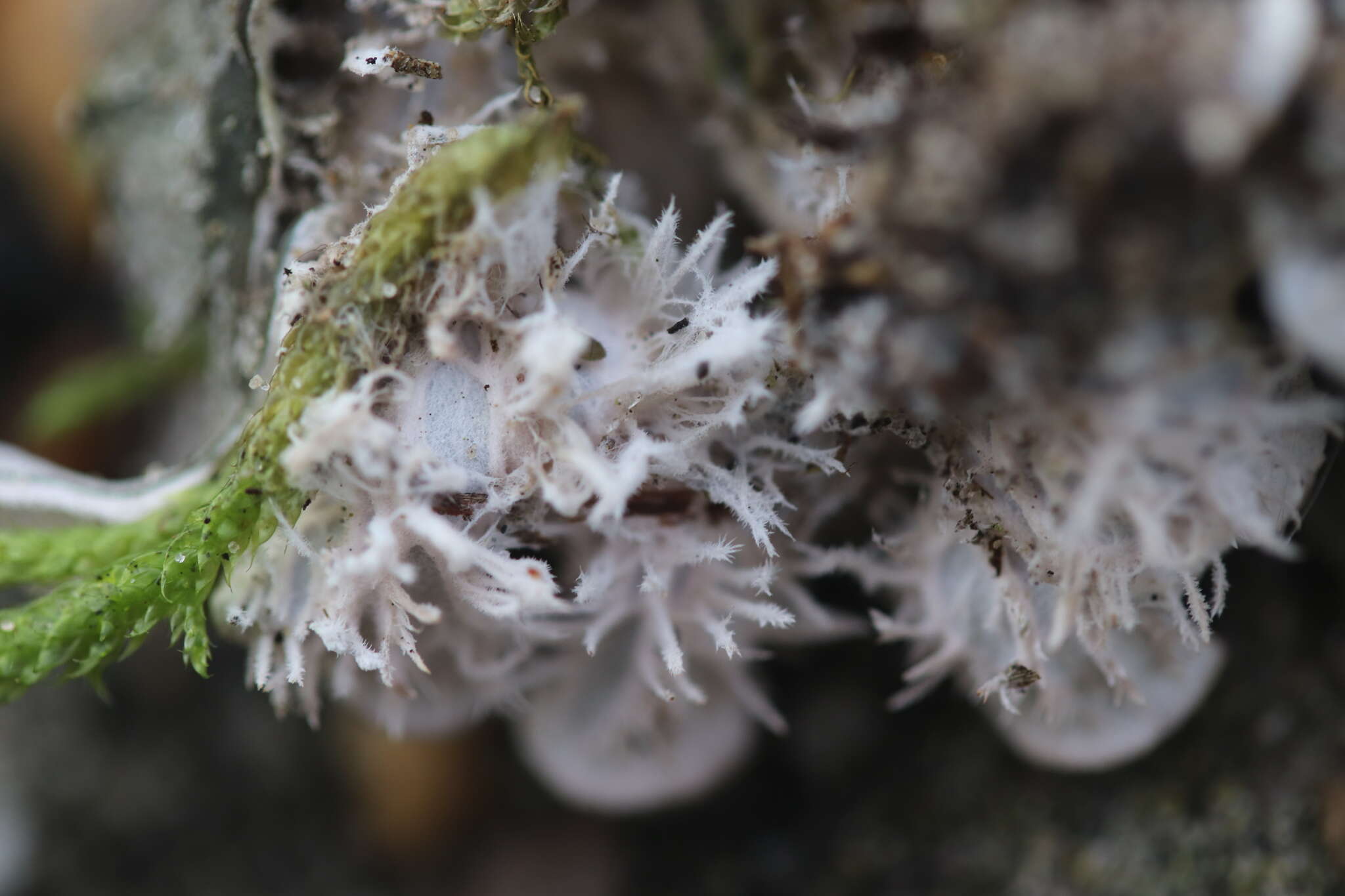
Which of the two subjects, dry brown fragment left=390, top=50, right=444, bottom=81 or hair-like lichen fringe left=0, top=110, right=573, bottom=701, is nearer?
hair-like lichen fringe left=0, top=110, right=573, bottom=701

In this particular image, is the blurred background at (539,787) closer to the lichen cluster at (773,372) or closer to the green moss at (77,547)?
the lichen cluster at (773,372)

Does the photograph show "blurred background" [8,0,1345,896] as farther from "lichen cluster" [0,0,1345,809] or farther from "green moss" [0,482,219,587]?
"green moss" [0,482,219,587]

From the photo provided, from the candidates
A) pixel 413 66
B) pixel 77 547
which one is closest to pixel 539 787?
pixel 77 547

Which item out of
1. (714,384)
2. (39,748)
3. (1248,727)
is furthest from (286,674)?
(39,748)

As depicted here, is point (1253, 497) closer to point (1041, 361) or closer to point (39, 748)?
point (1041, 361)

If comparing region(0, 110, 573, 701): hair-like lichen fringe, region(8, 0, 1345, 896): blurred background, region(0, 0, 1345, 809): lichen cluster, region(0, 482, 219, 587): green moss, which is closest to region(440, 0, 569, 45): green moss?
region(0, 0, 1345, 809): lichen cluster

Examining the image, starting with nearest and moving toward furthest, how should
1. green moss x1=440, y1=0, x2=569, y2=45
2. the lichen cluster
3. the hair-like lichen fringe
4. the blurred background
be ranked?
the lichen cluster, the hair-like lichen fringe, green moss x1=440, y1=0, x2=569, y2=45, the blurred background

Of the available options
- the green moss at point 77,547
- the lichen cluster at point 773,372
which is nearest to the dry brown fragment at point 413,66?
the lichen cluster at point 773,372
